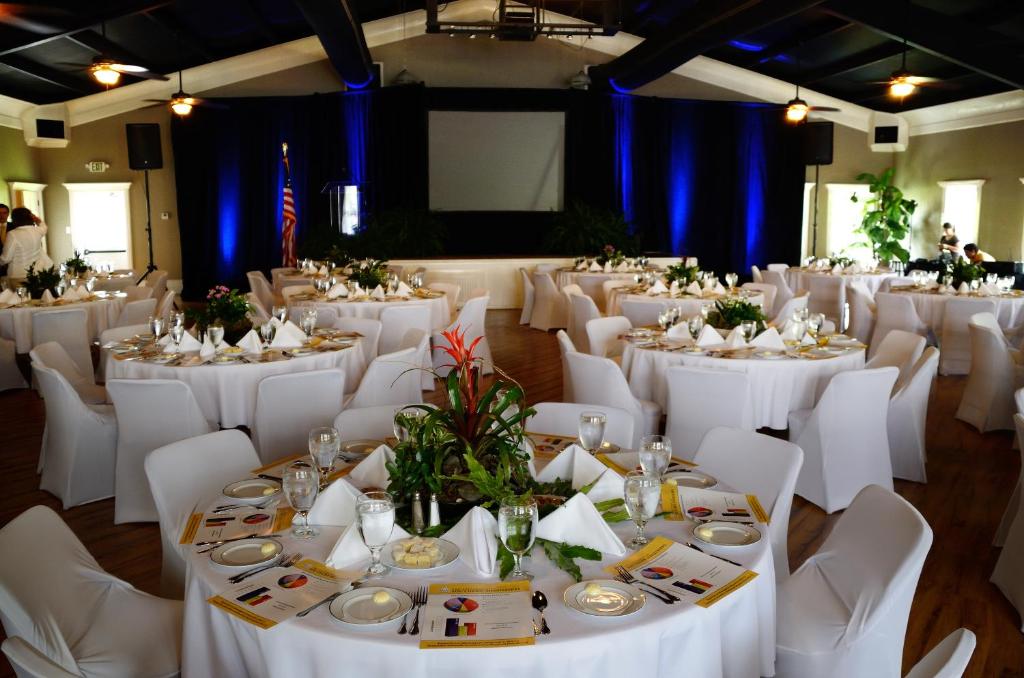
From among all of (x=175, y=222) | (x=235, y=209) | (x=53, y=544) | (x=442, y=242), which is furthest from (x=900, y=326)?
(x=175, y=222)

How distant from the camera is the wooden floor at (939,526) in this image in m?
3.24

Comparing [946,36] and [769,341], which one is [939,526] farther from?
[946,36]

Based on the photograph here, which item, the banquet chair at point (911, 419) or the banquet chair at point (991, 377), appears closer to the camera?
the banquet chair at point (911, 419)

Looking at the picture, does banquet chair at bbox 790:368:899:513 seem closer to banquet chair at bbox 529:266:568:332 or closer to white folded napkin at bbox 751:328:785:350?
white folded napkin at bbox 751:328:785:350

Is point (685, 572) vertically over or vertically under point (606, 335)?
under

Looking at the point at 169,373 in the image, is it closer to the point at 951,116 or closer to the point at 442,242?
the point at 442,242

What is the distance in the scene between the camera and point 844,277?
10.1 meters

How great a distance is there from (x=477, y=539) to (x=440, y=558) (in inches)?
4.0

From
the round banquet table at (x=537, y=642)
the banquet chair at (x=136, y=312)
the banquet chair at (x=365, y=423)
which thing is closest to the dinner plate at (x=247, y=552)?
the round banquet table at (x=537, y=642)

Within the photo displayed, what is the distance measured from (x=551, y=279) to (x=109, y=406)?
648 centimetres

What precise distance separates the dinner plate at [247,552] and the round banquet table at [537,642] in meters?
0.03

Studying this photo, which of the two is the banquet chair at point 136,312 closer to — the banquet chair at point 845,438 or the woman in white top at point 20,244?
the woman in white top at point 20,244

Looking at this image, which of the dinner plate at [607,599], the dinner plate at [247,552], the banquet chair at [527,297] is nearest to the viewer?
the dinner plate at [607,599]

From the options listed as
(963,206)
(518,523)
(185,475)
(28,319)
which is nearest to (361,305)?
(28,319)
